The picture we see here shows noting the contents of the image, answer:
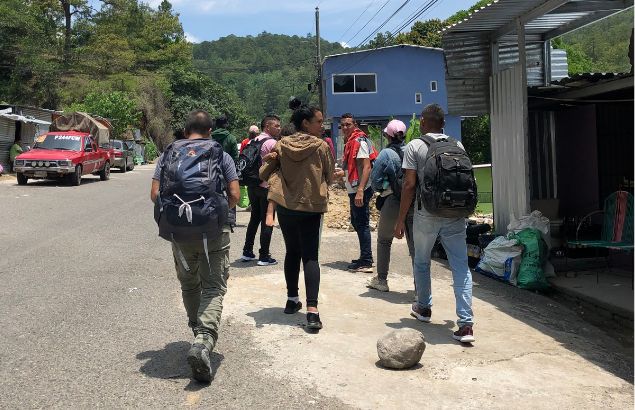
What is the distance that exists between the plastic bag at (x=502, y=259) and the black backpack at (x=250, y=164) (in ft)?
9.83

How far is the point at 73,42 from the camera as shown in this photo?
207ft

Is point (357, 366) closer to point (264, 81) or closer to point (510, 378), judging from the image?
point (510, 378)

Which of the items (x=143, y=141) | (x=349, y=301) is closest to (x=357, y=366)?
(x=349, y=301)

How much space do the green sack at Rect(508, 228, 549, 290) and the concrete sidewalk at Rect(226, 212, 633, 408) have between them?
234 mm

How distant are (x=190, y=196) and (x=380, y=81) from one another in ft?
118

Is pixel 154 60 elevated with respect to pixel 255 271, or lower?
elevated

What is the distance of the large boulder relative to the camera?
4332mm

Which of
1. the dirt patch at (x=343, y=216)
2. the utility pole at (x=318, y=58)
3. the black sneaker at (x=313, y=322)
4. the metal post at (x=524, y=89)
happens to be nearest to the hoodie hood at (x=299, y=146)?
the black sneaker at (x=313, y=322)

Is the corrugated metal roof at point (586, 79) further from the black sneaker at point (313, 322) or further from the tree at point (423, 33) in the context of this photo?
the tree at point (423, 33)

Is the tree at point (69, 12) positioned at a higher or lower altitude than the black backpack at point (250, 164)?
higher

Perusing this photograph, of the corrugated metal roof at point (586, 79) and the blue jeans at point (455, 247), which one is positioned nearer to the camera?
the blue jeans at point (455, 247)

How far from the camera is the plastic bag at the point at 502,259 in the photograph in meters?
7.58

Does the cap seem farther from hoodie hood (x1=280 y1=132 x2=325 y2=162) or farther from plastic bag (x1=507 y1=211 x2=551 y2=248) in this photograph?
plastic bag (x1=507 y1=211 x2=551 y2=248)

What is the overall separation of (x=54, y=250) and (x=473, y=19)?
21.4 ft
